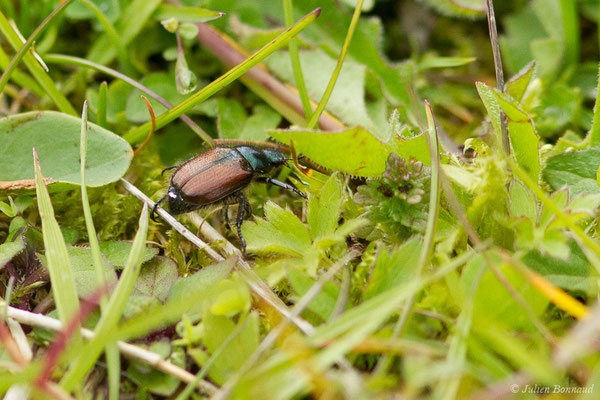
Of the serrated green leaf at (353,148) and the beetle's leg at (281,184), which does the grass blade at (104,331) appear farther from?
the beetle's leg at (281,184)

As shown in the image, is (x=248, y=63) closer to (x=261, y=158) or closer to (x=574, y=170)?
(x=261, y=158)

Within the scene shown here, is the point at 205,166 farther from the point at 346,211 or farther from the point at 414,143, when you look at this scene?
the point at 414,143

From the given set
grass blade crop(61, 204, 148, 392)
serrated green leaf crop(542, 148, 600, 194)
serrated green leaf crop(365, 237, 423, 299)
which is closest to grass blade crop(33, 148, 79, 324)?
grass blade crop(61, 204, 148, 392)

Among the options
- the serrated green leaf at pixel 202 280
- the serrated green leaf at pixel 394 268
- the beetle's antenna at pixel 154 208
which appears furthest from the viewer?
the beetle's antenna at pixel 154 208

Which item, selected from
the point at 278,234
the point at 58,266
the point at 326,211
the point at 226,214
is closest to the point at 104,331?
the point at 58,266

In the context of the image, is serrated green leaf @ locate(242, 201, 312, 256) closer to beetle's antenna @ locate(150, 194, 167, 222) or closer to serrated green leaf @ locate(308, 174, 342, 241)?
serrated green leaf @ locate(308, 174, 342, 241)

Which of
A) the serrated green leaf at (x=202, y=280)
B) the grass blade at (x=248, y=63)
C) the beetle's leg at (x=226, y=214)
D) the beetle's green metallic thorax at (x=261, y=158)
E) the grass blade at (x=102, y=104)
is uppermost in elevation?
the grass blade at (x=248, y=63)

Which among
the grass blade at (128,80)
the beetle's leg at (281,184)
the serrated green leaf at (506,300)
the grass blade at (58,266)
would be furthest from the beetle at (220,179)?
the serrated green leaf at (506,300)
